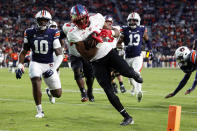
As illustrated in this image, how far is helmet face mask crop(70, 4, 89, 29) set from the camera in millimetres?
5969

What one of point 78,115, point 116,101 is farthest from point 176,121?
point 78,115

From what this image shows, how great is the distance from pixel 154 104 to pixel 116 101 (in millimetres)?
3012

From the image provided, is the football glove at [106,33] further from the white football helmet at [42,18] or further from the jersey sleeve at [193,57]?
the jersey sleeve at [193,57]

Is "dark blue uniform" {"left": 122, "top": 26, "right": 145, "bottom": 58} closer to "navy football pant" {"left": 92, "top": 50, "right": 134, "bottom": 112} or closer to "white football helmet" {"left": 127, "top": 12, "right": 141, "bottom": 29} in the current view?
"white football helmet" {"left": 127, "top": 12, "right": 141, "bottom": 29}

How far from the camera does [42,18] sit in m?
7.02

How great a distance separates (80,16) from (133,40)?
15.0ft

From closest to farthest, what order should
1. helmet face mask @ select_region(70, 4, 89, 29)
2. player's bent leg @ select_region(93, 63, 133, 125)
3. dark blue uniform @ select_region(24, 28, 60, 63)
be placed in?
helmet face mask @ select_region(70, 4, 89, 29)
player's bent leg @ select_region(93, 63, 133, 125)
dark blue uniform @ select_region(24, 28, 60, 63)

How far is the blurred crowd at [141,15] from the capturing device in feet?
114

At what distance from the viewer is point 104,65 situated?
20.6 ft

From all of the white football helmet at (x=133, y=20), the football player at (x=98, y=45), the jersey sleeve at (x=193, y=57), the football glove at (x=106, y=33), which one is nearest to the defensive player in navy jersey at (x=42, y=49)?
the football player at (x=98, y=45)

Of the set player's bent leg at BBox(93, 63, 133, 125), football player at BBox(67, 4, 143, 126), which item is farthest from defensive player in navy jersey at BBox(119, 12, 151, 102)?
player's bent leg at BBox(93, 63, 133, 125)

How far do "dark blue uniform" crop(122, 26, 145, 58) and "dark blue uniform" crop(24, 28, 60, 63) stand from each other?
354 cm

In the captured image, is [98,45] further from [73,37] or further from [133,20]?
[133,20]

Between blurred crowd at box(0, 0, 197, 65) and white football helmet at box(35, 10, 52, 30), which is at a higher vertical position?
white football helmet at box(35, 10, 52, 30)
